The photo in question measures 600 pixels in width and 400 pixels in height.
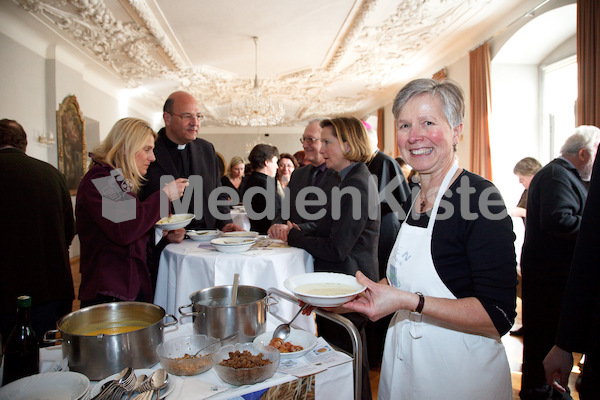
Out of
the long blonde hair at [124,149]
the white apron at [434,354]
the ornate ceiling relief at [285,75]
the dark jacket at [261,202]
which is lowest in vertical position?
the white apron at [434,354]

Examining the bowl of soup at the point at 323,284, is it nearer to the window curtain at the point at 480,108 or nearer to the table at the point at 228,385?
the table at the point at 228,385

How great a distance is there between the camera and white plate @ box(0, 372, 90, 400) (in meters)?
0.79

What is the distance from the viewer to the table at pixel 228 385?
0.88 meters

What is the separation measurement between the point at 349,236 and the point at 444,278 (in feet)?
2.90

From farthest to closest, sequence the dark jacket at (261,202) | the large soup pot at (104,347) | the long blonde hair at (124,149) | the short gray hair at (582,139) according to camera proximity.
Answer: the dark jacket at (261,202), the short gray hair at (582,139), the long blonde hair at (124,149), the large soup pot at (104,347)

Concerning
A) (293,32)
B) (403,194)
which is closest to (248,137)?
(293,32)

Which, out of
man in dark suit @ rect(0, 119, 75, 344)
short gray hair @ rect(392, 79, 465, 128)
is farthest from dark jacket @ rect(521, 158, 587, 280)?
man in dark suit @ rect(0, 119, 75, 344)

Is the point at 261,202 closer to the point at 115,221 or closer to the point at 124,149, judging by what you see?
the point at 124,149

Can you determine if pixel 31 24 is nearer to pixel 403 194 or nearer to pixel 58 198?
pixel 58 198

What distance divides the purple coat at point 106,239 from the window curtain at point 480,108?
17.8 ft

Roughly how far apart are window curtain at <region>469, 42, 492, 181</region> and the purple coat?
5.44 m

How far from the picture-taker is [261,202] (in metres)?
3.79

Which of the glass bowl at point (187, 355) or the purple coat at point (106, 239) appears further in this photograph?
the purple coat at point (106, 239)

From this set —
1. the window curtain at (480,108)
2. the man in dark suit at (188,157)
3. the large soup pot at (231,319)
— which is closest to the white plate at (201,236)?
the man in dark suit at (188,157)
